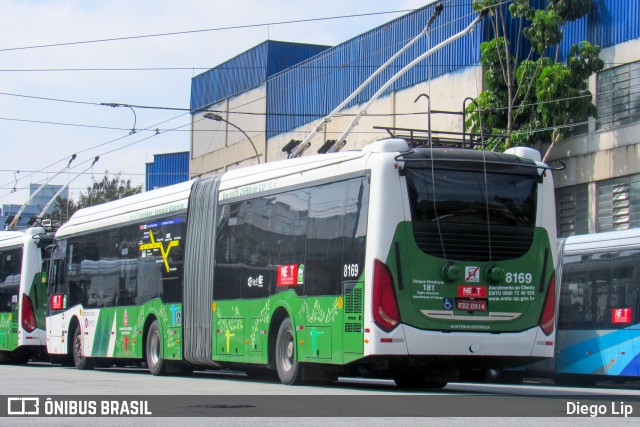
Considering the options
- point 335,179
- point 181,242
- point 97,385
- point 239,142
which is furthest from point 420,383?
point 239,142

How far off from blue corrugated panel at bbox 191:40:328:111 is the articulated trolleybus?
3774 cm

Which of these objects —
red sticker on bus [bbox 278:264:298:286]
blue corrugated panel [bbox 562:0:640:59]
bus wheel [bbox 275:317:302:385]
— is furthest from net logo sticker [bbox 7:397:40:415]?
blue corrugated panel [bbox 562:0:640:59]

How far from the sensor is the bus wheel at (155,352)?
22.2m

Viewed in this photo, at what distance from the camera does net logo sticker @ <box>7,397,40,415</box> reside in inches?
474

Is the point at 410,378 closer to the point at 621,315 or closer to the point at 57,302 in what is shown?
the point at 621,315

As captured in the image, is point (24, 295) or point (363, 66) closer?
point (24, 295)

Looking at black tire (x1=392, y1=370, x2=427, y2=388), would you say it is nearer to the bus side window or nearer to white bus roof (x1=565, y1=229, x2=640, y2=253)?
the bus side window

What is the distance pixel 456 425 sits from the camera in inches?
418

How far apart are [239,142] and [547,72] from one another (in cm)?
2737

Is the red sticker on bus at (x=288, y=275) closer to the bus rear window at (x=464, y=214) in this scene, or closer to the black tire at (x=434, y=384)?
the black tire at (x=434, y=384)

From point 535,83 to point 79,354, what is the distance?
15410 millimetres

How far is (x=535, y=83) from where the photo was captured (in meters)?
34.0

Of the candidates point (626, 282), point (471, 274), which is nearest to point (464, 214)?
point (471, 274)

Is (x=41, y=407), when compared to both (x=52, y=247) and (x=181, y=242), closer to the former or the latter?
(x=181, y=242)
